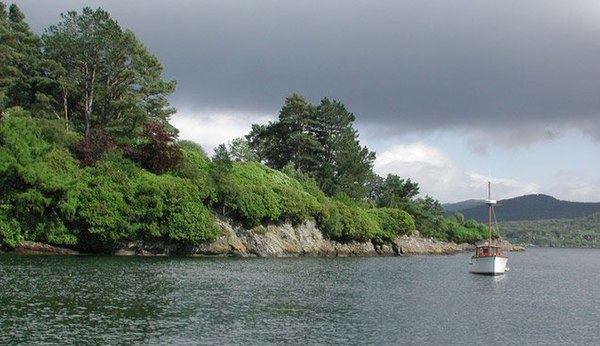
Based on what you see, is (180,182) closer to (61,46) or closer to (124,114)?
(124,114)

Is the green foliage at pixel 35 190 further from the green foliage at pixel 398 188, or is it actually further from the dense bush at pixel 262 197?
the green foliage at pixel 398 188

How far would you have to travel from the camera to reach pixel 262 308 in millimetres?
34250

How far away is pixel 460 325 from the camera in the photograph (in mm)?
31484

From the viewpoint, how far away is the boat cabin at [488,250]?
2825 inches

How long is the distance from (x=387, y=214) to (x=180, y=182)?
2183 inches

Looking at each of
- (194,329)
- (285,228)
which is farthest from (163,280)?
(285,228)

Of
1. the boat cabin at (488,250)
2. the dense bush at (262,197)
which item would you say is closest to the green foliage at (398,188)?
the dense bush at (262,197)

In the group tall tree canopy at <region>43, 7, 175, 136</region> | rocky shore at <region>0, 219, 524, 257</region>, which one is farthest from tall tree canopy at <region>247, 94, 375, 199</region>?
tall tree canopy at <region>43, 7, 175, 136</region>

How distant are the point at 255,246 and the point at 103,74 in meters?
35.3

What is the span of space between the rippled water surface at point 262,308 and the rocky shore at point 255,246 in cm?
1376

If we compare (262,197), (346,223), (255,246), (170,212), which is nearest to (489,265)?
(255,246)

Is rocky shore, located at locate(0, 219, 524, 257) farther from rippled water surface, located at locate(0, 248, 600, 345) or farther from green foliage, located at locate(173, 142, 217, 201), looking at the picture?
rippled water surface, located at locate(0, 248, 600, 345)

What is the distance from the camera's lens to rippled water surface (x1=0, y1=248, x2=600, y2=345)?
86.1 ft

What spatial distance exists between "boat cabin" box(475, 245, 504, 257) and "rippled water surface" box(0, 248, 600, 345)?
15632 millimetres
